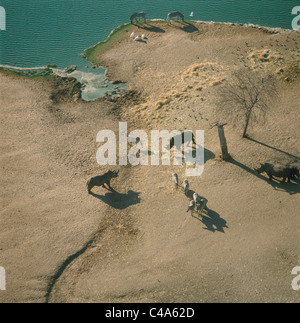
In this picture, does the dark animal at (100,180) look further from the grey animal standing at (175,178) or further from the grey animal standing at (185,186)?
the grey animal standing at (185,186)

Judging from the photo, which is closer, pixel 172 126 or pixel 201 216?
pixel 201 216

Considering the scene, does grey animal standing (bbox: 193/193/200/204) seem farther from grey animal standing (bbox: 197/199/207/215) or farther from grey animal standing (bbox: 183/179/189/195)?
grey animal standing (bbox: 183/179/189/195)

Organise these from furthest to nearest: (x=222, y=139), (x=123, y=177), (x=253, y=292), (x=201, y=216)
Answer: (x=123, y=177)
(x=222, y=139)
(x=201, y=216)
(x=253, y=292)

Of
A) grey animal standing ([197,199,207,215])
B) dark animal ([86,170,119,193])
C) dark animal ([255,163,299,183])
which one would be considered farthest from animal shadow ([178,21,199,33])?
grey animal standing ([197,199,207,215])

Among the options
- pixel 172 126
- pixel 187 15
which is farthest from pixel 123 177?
pixel 187 15

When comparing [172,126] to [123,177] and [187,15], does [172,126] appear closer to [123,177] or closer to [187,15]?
[123,177]

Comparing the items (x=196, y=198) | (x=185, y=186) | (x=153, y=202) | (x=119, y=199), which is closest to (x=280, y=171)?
(x=196, y=198)

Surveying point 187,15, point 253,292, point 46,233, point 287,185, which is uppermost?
point 187,15

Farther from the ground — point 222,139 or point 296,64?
point 296,64
